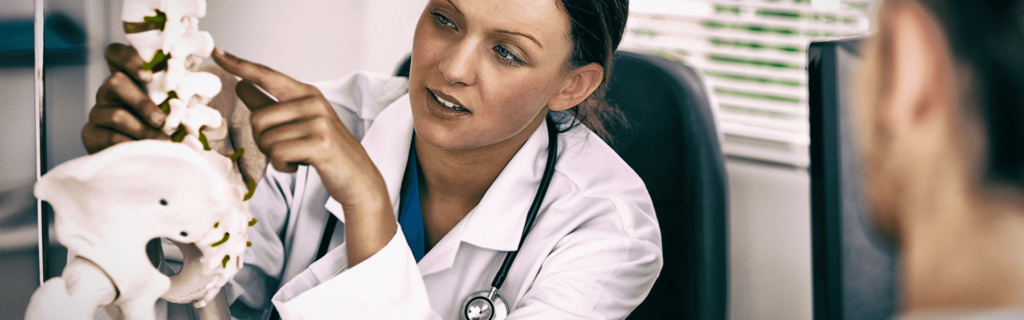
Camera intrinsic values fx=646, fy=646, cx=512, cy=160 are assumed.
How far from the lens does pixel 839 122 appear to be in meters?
0.47

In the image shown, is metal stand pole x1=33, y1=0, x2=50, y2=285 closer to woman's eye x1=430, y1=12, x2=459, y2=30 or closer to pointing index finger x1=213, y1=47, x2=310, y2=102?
pointing index finger x1=213, y1=47, x2=310, y2=102

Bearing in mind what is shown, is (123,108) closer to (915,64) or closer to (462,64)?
(462,64)

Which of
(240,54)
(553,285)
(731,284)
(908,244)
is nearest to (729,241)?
(731,284)

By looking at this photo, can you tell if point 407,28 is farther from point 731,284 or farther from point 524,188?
point 731,284

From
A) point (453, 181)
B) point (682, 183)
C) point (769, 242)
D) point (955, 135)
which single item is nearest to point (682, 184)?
point (682, 183)

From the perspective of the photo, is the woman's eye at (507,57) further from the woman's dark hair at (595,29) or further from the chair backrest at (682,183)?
the chair backrest at (682,183)

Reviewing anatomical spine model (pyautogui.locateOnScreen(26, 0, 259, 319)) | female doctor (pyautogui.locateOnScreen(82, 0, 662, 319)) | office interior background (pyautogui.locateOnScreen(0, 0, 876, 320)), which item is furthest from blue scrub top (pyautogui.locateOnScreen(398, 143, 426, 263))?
anatomical spine model (pyautogui.locateOnScreen(26, 0, 259, 319))

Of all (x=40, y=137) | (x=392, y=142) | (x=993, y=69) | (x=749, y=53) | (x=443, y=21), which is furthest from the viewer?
Answer: (x=749, y=53)

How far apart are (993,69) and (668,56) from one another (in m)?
0.47

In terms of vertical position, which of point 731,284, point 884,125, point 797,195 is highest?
point 884,125

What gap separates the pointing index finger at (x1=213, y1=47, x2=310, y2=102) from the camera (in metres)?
0.39

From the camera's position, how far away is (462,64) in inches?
18.9

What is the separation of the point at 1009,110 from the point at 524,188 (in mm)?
376

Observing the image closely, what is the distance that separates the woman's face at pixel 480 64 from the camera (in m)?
0.48
